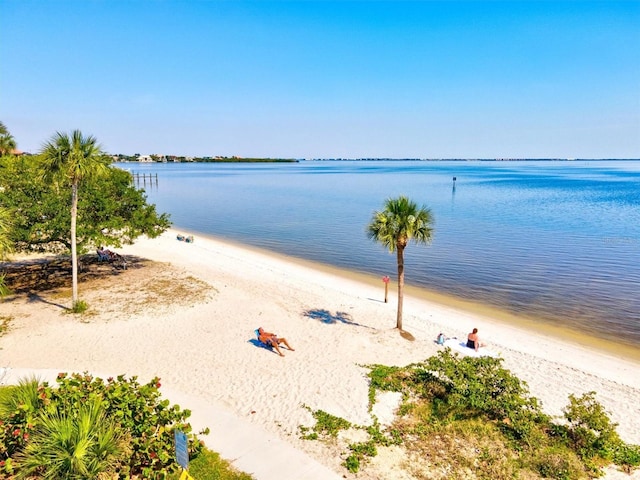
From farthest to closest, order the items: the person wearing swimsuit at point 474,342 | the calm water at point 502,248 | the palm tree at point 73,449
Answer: the calm water at point 502,248 → the person wearing swimsuit at point 474,342 → the palm tree at point 73,449

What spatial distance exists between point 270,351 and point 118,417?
264 inches

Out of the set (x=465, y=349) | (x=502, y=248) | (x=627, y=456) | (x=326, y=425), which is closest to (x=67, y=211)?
(x=326, y=425)

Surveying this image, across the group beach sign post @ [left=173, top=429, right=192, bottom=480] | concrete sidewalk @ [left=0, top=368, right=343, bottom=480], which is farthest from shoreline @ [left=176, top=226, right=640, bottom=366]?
beach sign post @ [left=173, top=429, right=192, bottom=480]

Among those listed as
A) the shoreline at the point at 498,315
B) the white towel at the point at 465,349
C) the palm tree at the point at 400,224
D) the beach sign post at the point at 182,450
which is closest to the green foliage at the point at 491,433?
the white towel at the point at 465,349

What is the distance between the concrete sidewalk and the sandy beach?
0.18 m

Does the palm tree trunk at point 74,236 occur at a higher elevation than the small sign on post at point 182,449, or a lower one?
higher

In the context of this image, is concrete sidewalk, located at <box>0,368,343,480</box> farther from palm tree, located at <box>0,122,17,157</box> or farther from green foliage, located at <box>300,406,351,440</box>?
palm tree, located at <box>0,122,17,157</box>

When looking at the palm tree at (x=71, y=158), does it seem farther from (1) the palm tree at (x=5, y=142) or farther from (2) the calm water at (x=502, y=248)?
(1) the palm tree at (x=5, y=142)

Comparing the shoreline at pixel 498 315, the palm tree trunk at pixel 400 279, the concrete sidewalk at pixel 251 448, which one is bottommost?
the shoreline at pixel 498 315

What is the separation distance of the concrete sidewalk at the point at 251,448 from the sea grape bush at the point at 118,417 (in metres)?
0.65

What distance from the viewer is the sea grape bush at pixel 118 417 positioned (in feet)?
25.7

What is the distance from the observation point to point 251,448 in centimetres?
903

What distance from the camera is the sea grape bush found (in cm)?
784

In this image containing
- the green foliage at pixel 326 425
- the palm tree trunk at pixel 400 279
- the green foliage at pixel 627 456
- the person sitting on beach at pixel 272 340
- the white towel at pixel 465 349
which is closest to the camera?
the green foliage at pixel 627 456
